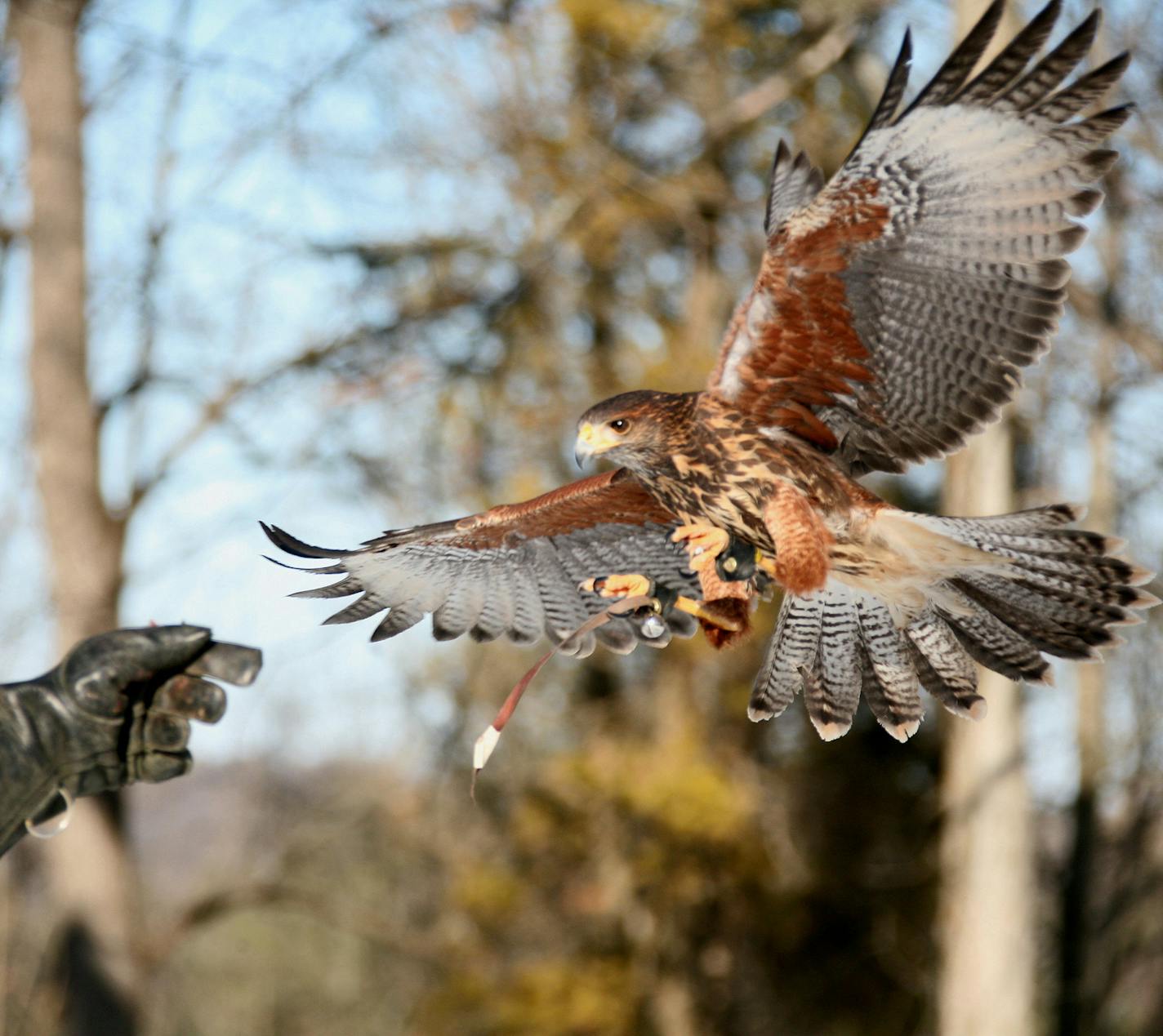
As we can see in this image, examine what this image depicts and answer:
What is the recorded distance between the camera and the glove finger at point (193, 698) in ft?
8.50

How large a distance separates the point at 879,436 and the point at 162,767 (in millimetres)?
2360

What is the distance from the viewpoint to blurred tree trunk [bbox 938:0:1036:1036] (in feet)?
27.5

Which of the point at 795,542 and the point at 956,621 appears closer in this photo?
the point at 795,542

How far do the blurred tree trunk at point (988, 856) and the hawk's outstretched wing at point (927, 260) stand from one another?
4.79m


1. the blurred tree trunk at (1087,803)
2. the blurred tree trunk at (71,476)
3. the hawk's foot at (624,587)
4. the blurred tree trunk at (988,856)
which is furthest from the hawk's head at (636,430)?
the blurred tree trunk at (1087,803)

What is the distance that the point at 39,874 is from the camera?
731 inches

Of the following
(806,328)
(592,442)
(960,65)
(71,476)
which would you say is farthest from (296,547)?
(71,476)

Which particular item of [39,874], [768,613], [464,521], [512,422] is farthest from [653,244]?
[39,874]

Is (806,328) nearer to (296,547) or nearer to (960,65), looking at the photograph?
(960,65)

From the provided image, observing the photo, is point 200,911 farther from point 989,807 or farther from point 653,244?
point 653,244

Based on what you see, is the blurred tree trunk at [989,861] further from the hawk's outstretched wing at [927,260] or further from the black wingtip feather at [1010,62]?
the black wingtip feather at [1010,62]

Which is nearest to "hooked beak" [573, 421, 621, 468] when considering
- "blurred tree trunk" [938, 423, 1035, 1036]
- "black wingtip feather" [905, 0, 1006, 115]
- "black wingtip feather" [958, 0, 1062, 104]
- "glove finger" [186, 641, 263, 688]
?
"black wingtip feather" [905, 0, 1006, 115]

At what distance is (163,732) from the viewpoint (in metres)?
2.66

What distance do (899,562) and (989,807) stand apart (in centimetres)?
546
